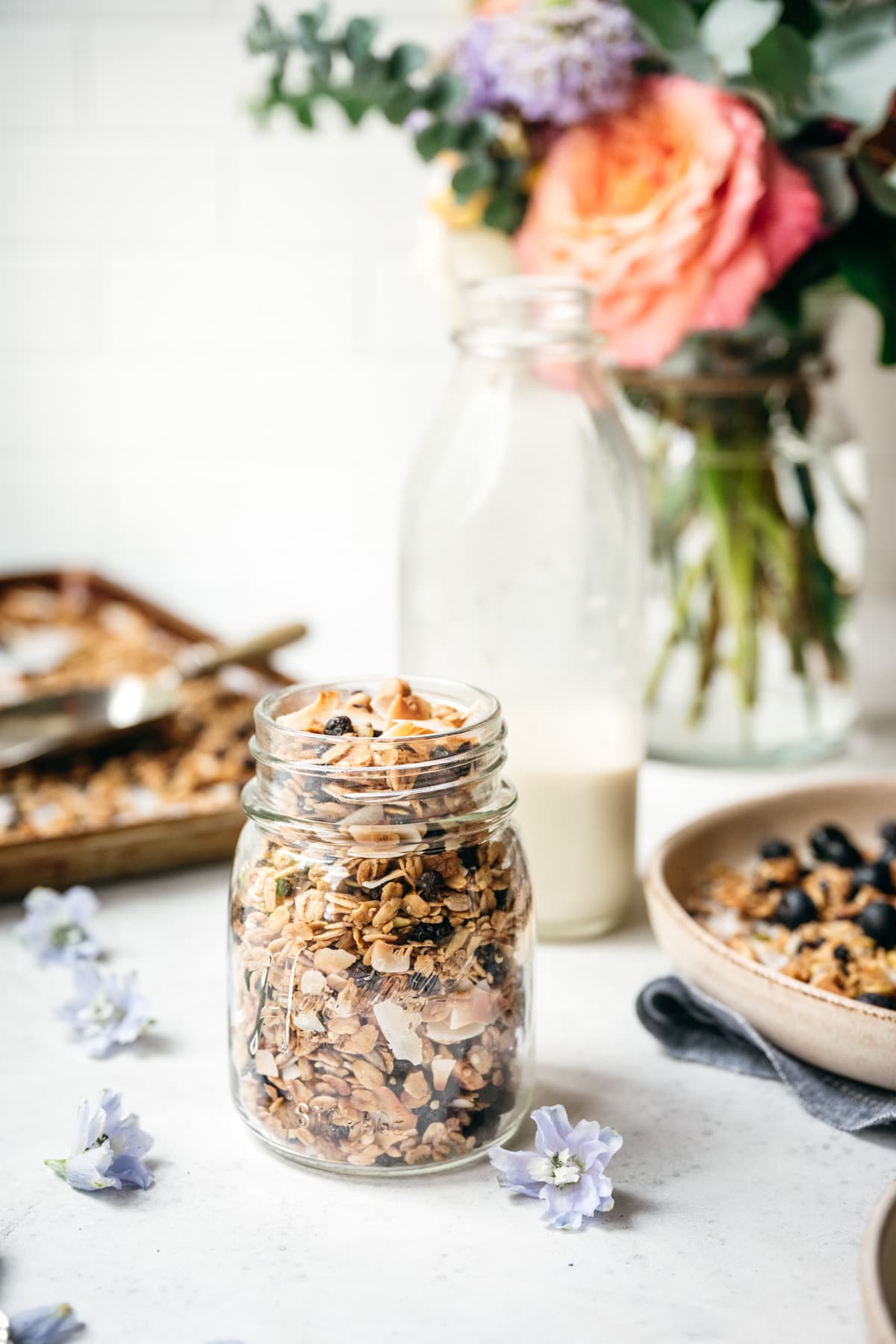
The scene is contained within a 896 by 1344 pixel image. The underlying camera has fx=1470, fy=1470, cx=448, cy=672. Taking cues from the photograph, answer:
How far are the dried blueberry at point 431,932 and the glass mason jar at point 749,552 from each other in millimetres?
557

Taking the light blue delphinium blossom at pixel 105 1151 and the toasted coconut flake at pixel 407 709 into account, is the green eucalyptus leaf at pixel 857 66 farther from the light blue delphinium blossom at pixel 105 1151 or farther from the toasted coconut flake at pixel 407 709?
the light blue delphinium blossom at pixel 105 1151

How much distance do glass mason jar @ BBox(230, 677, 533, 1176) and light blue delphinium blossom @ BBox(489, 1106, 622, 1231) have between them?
0.09ft

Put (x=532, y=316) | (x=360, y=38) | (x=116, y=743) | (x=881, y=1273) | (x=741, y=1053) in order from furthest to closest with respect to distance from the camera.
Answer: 1. (x=116, y=743)
2. (x=360, y=38)
3. (x=532, y=316)
4. (x=741, y=1053)
5. (x=881, y=1273)

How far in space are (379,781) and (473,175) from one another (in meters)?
0.52

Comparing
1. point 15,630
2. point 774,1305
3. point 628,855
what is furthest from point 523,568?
point 15,630

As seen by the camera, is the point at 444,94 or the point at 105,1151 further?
the point at 444,94

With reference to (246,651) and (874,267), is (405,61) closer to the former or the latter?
(874,267)

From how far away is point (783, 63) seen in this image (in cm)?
87

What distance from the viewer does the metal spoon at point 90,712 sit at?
40.6 inches

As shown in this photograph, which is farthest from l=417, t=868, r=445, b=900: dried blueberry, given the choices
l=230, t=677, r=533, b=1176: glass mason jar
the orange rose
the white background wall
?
the white background wall

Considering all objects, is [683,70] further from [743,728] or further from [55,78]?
[55,78]

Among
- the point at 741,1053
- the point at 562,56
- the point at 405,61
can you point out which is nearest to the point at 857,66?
the point at 562,56

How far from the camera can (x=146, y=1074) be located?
727 mm

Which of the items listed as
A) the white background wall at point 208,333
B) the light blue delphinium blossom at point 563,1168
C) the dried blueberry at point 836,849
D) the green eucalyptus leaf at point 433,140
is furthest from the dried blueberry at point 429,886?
the white background wall at point 208,333
